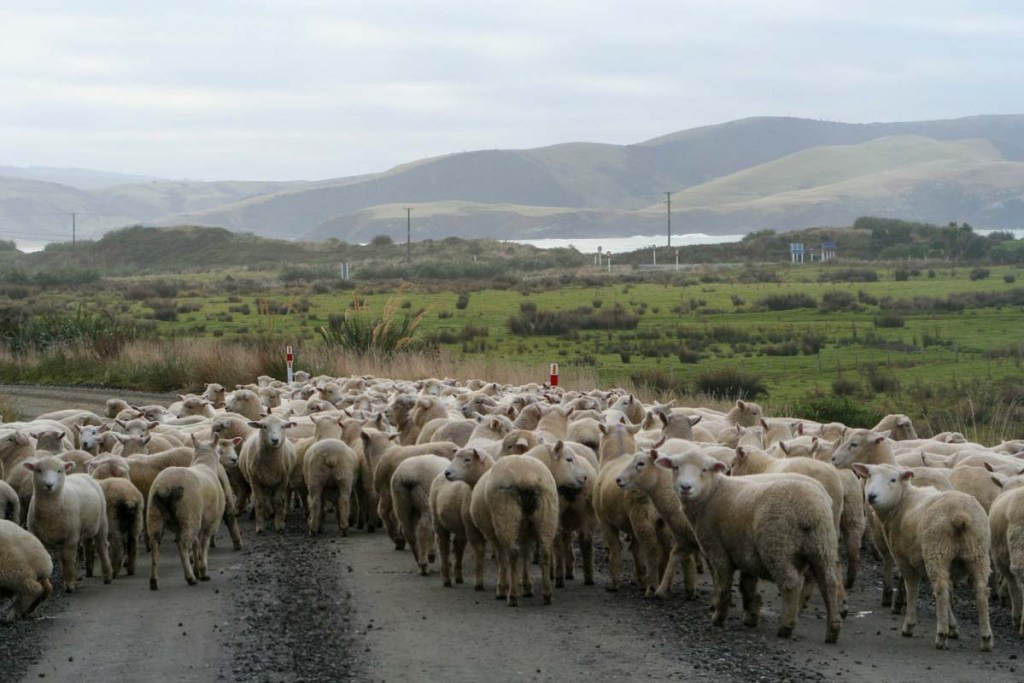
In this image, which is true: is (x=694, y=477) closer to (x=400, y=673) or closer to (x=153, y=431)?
(x=400, y=673)

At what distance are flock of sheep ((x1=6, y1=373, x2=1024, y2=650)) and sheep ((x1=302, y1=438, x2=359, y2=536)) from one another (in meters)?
0.02

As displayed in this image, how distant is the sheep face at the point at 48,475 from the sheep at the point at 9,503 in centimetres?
61

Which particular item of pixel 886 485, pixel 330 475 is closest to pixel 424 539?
pixel 330 475

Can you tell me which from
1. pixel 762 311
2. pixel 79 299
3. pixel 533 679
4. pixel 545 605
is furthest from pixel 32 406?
pixel 79 299

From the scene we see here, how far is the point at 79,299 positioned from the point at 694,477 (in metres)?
66.4

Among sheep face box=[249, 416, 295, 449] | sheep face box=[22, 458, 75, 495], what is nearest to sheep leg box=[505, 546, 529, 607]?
sheep face box=[22, 458, 75, 495]

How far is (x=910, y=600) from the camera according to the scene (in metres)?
11.7

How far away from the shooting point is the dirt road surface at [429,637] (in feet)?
33.9

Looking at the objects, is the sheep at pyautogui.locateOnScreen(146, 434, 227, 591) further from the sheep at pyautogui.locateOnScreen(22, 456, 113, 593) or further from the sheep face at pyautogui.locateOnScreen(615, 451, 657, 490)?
the sheep face at pyautogui.locateOnScreen(615, 451, 657, 490)

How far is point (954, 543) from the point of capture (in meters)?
11.2

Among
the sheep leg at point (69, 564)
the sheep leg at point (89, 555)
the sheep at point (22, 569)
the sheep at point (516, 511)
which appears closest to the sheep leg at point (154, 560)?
the sheep leg at point (69, 564)

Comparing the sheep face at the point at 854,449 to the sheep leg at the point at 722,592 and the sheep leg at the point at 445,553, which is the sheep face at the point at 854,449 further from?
the sheep leg at the point at 445,553

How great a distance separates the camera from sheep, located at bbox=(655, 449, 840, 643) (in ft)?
36.4

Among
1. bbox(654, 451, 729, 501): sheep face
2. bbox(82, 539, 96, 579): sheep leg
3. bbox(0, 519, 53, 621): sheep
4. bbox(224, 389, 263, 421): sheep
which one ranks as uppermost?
bbox(654, 451, 729, 501): sheep face
